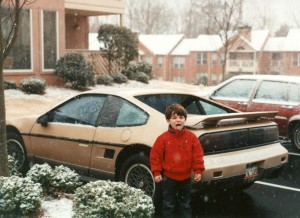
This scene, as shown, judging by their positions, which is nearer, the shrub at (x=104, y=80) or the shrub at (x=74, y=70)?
the shrub at (x=74, y=70)

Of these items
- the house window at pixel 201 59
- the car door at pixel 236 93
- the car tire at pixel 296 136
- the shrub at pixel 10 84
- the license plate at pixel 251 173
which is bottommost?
the car tire at pixel 296 136

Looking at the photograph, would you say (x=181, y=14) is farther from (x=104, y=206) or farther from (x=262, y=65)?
(x=104, y=206)

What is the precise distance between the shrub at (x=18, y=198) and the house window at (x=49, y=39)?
16.2 m

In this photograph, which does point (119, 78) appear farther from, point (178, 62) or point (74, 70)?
point (178, 62)

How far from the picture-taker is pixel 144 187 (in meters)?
6.17

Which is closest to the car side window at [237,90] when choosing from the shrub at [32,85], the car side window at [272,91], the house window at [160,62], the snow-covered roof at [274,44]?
the car side window at [272,91]

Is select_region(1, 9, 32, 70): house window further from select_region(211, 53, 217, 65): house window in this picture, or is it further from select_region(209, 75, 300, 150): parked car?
select_region(211, 53, 217, 65): house window

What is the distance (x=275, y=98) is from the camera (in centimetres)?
1055

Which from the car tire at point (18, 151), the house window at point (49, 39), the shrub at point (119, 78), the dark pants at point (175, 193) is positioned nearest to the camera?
the dark pants at point (175, 193)

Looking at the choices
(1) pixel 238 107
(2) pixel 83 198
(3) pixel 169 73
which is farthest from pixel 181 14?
(2) pixel 83 198

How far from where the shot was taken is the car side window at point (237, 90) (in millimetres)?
10992

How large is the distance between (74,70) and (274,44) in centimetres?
4128

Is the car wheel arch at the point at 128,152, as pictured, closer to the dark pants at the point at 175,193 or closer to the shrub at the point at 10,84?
the dark pants at the point at 175,193

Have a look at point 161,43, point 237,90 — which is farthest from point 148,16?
point 237,90
